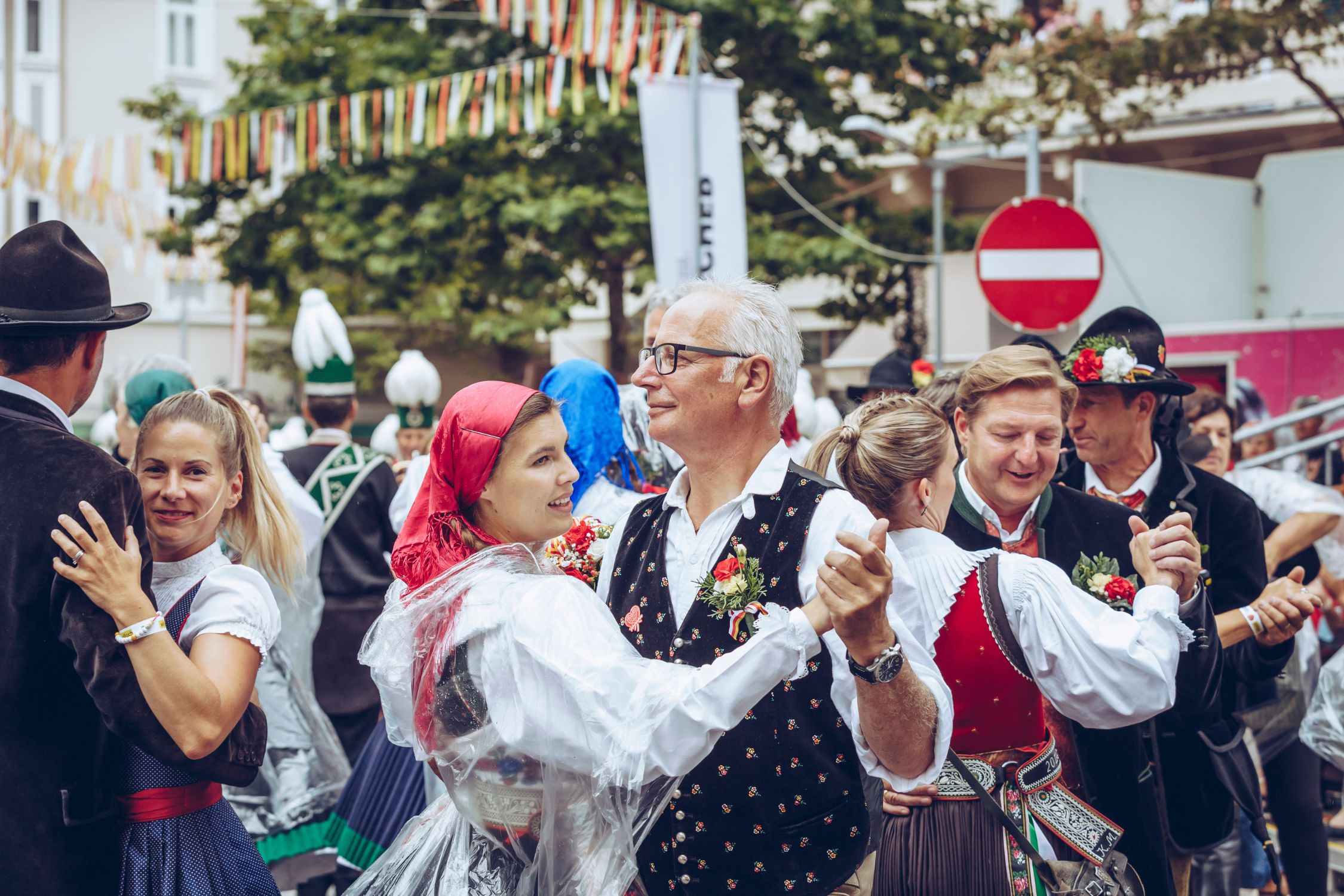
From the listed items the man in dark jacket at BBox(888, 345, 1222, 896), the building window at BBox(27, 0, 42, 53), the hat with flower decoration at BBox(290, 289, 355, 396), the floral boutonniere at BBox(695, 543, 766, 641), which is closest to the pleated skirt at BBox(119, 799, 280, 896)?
the floral boutonniere at BBox(695, 543, 766, 641)

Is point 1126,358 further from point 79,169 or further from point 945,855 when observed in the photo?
point 79,169

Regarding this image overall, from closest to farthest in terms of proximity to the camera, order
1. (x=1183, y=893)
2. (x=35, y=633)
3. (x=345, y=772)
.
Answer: (x=35, y=633)
(x=1183, y=893)
(x=345, y=772)

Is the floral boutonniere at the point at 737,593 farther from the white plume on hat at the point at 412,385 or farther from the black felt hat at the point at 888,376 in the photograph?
the white plume on hat at the point at 412,385

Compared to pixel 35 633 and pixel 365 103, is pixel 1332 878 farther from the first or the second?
pixel 365 103

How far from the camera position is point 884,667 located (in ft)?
7.11

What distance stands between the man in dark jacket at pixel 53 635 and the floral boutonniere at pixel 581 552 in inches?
33.7

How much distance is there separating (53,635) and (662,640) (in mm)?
1182

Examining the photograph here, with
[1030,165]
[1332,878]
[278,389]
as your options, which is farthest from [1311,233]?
[278,389]

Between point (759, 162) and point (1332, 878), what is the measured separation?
11290 millimetres

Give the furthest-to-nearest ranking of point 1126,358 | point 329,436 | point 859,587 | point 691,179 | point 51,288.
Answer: point 691,179, point 329,436, point 1126,358, point 51,288, point 859,587

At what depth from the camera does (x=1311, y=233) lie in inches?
480

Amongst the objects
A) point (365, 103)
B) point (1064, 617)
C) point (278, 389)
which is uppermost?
point (365, 103)

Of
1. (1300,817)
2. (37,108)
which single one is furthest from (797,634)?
(37,108)

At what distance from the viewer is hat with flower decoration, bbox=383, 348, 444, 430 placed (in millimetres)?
7844
